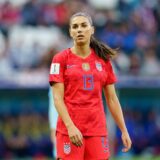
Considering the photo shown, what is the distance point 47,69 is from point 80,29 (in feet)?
33.7

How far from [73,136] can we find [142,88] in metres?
10.9

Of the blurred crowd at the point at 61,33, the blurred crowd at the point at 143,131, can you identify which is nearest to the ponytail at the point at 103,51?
the blurred crowd at the point at 61,33

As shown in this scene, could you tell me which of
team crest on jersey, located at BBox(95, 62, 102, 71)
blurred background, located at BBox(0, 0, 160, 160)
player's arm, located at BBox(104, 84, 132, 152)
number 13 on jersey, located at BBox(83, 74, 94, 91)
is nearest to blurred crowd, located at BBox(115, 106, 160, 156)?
blurred background, located at BBox(0, 0, 160, 160)

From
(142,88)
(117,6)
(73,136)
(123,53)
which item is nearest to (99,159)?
(73,136)

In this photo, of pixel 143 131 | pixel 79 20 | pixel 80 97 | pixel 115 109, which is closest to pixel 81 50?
pixel 79 20

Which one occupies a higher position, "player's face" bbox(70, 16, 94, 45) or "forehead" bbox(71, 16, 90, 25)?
"forehead" bbox(71, 16, 90, 25)

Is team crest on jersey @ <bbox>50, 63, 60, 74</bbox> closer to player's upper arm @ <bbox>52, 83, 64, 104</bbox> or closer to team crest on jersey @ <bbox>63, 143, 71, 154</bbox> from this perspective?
player's upper arm @ <bbox>52, 83, 64, 104</bbox>

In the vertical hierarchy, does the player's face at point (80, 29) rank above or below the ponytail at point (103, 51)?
above

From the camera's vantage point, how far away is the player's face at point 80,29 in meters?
8.52

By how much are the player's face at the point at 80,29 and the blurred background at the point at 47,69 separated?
9.71 meters

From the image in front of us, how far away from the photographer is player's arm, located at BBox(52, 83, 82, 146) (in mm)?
8116

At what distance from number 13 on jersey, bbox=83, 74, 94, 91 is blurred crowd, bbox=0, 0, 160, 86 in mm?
9800

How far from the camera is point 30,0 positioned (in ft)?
69.3

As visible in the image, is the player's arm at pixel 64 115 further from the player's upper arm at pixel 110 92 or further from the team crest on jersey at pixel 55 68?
the player's upper arm at pixel 110 92
